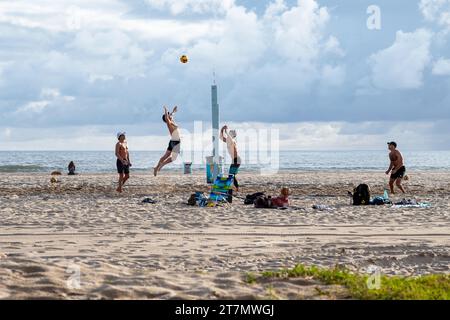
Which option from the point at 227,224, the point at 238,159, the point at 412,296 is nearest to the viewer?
the point at 412,296

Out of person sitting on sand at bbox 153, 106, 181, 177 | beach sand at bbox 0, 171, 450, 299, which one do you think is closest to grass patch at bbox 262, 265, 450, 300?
beach sand at bbox 0, 171, 450, 299

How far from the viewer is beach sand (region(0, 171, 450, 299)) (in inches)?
241

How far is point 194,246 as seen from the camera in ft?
30.3

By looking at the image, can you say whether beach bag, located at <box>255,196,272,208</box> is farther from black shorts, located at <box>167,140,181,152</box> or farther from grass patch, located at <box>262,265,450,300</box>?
grass patch, located at <box>262,265,450,300</box>

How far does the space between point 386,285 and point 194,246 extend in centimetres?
364

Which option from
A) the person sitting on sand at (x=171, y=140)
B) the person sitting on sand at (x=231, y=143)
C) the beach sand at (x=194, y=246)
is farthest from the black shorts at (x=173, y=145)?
the beach sand at (x=194, y=246)

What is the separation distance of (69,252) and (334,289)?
155 inches

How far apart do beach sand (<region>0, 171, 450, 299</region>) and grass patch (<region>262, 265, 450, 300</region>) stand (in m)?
0.18

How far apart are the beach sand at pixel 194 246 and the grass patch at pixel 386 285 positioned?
0.60 feet

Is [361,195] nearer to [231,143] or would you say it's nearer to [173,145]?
[231,143]

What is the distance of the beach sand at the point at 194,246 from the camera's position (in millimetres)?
6133
